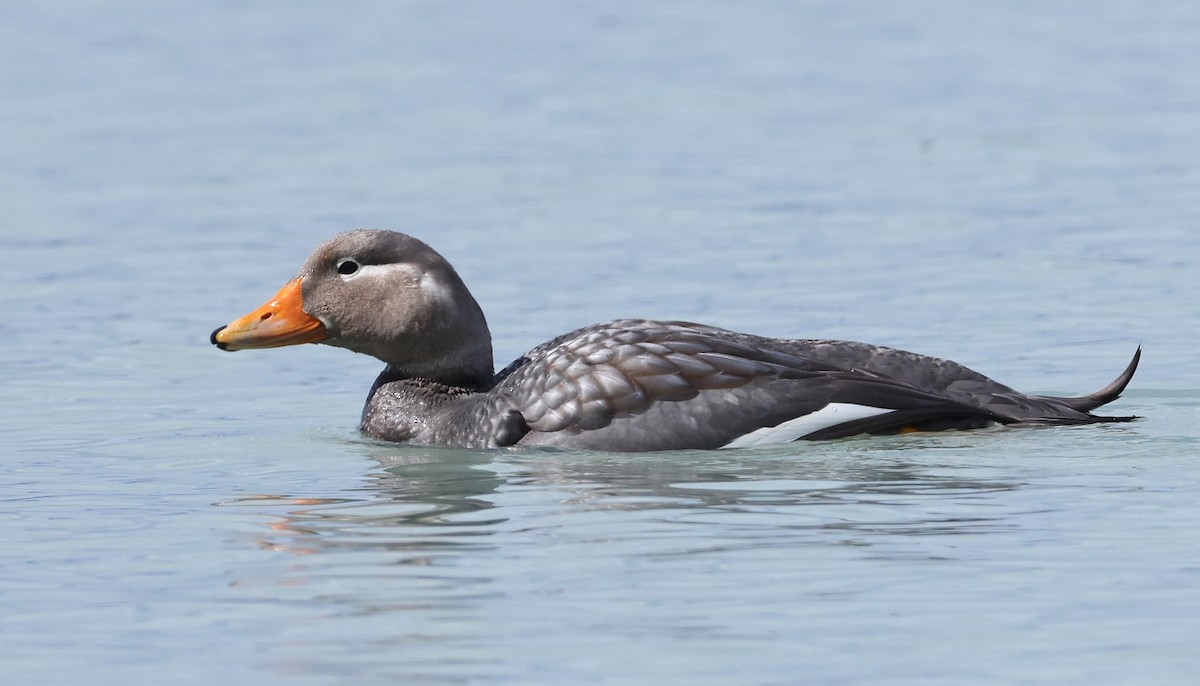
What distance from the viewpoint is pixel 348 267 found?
11.3 m

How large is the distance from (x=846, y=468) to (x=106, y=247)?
9.28m

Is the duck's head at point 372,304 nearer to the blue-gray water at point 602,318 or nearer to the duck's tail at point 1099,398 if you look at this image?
the blue-gray water at point 602,318

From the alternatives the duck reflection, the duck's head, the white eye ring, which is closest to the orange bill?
the duck's head

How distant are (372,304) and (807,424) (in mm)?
2298

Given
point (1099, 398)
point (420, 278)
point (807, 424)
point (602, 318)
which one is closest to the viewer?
point (807, 424)

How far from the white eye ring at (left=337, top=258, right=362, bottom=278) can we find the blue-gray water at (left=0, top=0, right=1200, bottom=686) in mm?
841

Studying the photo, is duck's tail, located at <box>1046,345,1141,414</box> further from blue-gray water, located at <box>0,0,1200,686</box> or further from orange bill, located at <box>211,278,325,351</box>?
orange bill, located at <box>211,278,325,351</box>

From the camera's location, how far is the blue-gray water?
7.30m

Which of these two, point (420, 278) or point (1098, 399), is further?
point (420, 278)

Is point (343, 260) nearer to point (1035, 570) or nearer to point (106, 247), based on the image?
point (1035, 570)

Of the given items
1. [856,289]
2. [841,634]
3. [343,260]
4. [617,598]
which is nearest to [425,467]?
[343,260]

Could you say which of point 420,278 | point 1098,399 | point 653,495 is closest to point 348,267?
point 420,278

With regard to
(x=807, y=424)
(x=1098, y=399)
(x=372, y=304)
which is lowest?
(x=807, y=424)

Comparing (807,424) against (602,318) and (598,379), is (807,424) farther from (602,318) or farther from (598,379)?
(602,318)
